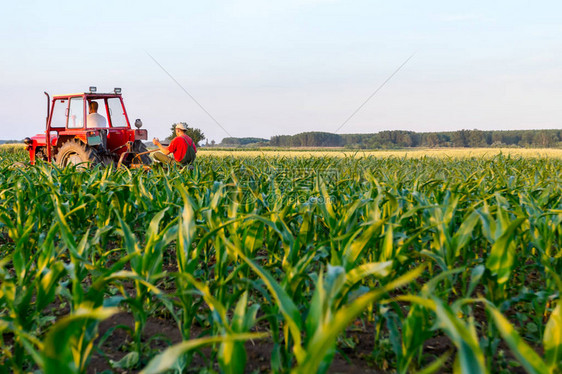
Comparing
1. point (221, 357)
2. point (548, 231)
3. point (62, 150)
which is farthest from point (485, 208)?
point (62, 150)

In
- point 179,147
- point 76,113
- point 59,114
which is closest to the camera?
point 179,147

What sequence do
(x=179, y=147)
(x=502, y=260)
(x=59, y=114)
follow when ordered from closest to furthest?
(x=502, y=260) → (x=179, y=147) → (x=59, y=114)

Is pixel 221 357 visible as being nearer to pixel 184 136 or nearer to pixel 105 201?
pixel 105 201

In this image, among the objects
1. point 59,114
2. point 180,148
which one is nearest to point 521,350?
point 180,148

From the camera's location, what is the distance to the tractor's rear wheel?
294 inches

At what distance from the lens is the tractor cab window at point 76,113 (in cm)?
816

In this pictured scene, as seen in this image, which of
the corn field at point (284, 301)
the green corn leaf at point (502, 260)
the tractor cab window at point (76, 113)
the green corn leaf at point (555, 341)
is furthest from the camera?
the tractor cab window at point (76, 113)

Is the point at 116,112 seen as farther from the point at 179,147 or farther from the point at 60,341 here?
the point at 60,341

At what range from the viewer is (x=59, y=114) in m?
8.48

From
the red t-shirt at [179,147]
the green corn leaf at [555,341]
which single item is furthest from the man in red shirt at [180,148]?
the green corn leaf at [555,341]

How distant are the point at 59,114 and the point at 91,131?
52.0 inches

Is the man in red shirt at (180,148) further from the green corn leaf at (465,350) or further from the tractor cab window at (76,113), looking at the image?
the green corn leaf at (465,350)

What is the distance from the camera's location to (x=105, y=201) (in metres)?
3.58

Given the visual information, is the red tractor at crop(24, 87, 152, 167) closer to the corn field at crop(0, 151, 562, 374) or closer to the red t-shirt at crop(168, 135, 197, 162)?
the red t-shirt at crop(168, 135, 197, 162)
